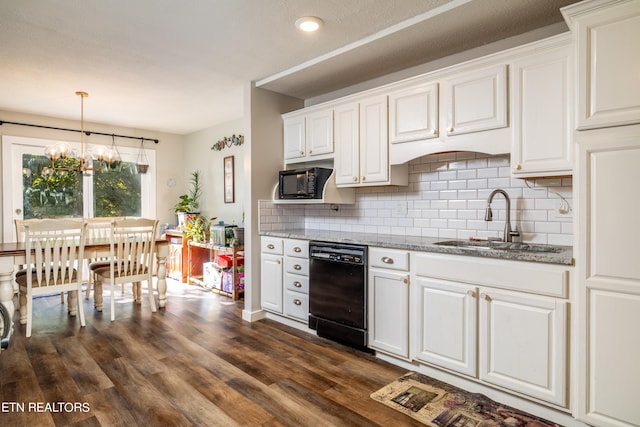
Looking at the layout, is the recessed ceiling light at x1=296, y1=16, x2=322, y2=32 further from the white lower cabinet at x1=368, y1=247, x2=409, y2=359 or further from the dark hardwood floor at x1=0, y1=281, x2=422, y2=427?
the dark hardwood floor at x1=0, y1=281, x2=422, y2=427

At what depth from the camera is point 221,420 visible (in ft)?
6.43

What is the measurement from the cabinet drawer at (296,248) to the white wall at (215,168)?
76.9 inches

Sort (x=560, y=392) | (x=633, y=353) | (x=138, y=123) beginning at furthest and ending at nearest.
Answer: (x=138, y=123) → (x=560, y=392) → (x=633, y=353)

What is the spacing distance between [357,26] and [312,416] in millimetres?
2502

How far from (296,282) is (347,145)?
1318 mm

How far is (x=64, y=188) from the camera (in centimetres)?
515

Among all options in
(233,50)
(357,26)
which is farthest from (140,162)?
(357,26)

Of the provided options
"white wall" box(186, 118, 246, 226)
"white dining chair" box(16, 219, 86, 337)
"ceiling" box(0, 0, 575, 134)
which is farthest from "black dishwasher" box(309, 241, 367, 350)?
"white wall" box(186, 118, 246, 226)

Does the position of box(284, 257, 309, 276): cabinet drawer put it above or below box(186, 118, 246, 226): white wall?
below

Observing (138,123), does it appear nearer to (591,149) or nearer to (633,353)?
(591,149)

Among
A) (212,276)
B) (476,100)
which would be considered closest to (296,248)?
(476,100)

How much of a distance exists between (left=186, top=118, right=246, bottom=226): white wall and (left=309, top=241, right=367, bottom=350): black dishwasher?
2.42m

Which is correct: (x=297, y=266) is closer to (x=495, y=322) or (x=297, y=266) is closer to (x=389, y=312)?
(x=389, y=312)

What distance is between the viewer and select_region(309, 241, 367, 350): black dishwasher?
9.13 feet
